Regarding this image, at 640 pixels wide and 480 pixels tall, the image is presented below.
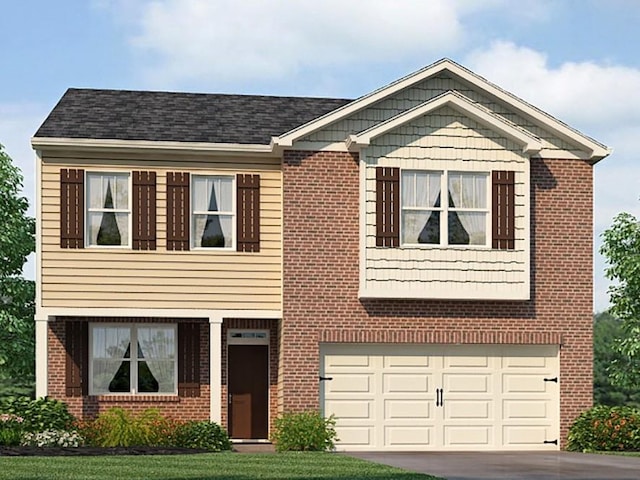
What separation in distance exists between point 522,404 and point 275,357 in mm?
5704

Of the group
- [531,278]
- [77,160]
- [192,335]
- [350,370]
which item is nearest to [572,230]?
[531,278]

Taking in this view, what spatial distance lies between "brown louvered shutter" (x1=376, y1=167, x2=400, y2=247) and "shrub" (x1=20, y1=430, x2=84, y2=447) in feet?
25.0

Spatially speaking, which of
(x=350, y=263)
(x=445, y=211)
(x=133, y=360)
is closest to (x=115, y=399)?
(x=133, y=360)

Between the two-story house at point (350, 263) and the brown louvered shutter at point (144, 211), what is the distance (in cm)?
5

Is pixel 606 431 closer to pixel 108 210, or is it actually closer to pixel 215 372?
pixel 215 372

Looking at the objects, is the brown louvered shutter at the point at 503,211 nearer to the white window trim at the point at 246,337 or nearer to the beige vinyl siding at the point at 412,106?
the beige vinyl siding at the point at 412,106

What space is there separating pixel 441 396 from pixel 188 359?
5791mm

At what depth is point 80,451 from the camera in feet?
83.0

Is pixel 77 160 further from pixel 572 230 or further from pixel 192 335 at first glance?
pixel 572 230

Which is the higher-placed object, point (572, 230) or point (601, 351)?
point (572, 230)

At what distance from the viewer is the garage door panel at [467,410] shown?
29.0 m

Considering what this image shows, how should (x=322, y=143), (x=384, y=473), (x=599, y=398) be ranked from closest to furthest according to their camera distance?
(x=384, y=473), (x=322, y=143), (x=599, y=398)

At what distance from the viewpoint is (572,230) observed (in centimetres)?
2961

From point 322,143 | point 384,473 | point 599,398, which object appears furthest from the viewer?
point 599,398
